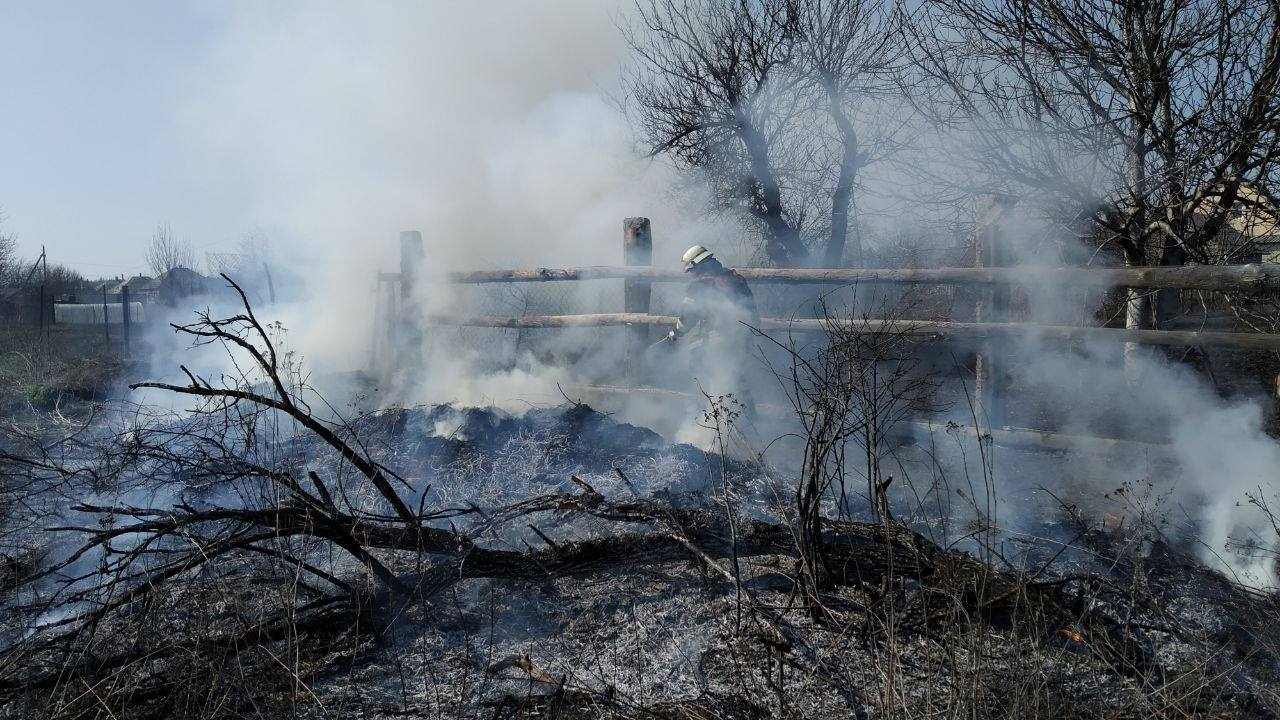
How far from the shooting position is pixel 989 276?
6363mm

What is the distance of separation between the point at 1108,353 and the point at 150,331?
20375 mm

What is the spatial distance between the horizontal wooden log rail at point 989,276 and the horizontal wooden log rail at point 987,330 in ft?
1.17

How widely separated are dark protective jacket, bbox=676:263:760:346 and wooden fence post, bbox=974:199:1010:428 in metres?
2.00

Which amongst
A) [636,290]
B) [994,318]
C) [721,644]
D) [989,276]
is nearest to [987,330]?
[994,318]

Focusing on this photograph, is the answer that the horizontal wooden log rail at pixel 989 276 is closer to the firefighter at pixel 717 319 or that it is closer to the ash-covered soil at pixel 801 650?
the firefighter at pixel 717 319

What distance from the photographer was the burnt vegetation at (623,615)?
2.65 meters

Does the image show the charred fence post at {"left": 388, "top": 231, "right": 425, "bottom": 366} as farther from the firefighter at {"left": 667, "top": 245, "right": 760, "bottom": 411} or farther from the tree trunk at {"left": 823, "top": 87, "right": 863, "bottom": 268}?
the tree trunk at {"left": 823, "top": 87, "right": 863, "bottom": 268}

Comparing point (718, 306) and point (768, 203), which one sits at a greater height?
point (768, 203)

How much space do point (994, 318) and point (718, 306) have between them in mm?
2393

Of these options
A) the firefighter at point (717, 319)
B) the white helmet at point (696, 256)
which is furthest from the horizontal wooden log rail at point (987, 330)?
the white helmet at point (696, 256)

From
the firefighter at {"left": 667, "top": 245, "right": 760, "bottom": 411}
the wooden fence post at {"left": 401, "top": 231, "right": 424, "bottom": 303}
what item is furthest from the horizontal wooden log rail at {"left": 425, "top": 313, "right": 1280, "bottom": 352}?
the wooden fence post at {"left": 401, "top": 231, "right": 424, "bottom": 303}

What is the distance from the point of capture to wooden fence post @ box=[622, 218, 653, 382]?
26.4 feet

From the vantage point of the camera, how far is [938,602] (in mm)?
3230

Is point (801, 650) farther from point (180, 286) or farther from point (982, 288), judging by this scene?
point (180, 286)
